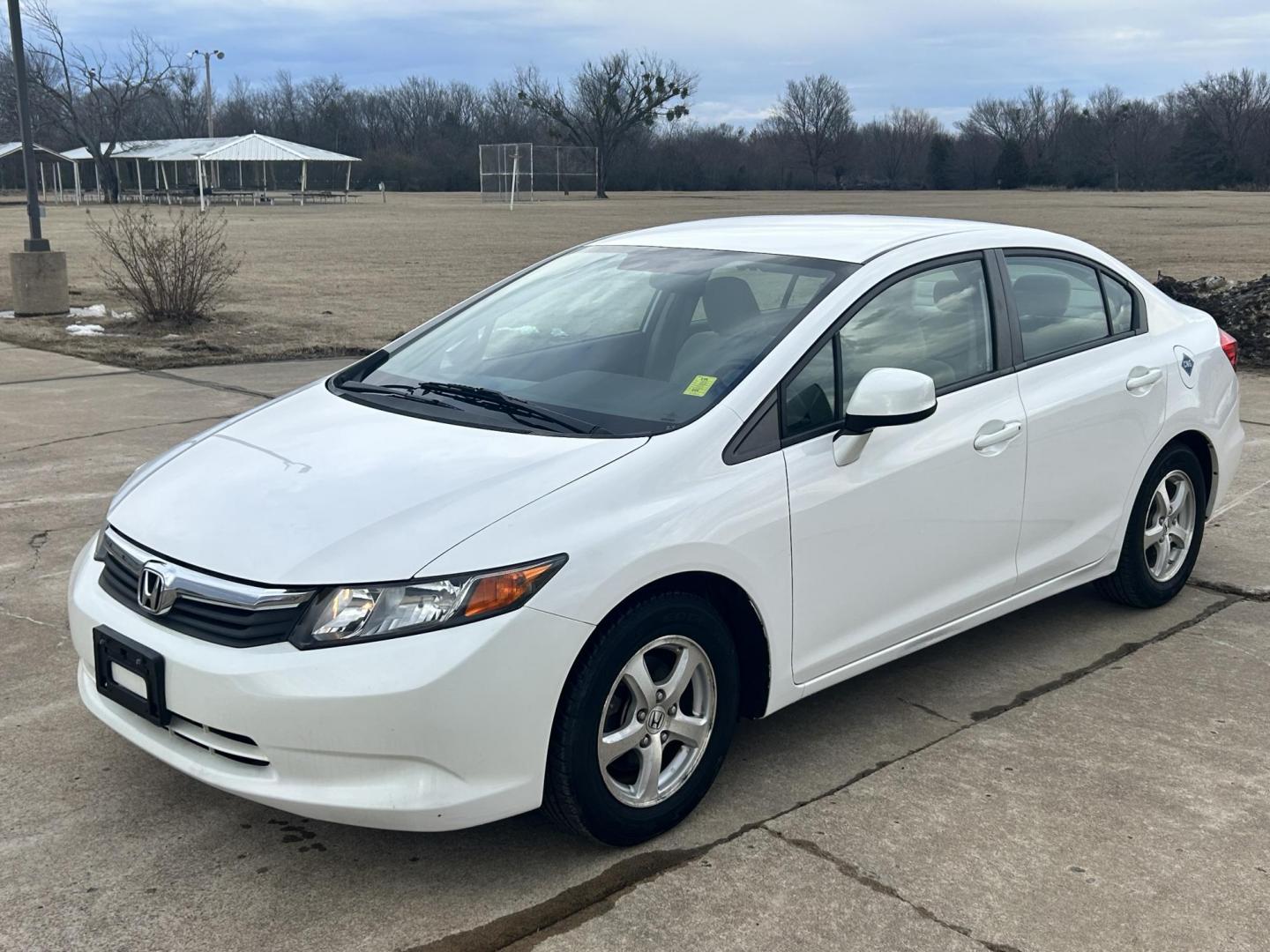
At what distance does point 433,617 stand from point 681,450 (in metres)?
0.85

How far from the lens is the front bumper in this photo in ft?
9.27

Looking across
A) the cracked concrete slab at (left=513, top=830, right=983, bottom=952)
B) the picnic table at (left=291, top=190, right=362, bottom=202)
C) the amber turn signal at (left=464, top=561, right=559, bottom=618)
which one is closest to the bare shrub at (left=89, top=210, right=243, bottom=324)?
the amber turn signal at (left=464, top=561, right=559, bottom=618)

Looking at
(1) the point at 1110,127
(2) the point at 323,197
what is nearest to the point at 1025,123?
(1) the point at 1110,127

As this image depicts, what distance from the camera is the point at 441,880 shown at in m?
3.16

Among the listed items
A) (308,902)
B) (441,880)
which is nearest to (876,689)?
(441,880)

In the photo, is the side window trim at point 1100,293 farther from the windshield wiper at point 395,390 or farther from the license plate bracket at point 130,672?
the license plate bracket at point 130,672

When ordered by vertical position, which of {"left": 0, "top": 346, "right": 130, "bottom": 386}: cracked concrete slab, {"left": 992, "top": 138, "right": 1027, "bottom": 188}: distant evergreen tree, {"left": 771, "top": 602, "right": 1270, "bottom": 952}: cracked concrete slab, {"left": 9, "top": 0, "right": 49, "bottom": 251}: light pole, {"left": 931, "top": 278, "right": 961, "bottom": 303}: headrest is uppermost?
{"left": 992, "top": 138, "right": 1027, "bottom": 188}: distant evergreen tree

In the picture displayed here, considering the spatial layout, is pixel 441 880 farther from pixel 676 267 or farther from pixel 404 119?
pixel 404 119

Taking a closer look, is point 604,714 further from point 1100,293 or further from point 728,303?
point 1100,293

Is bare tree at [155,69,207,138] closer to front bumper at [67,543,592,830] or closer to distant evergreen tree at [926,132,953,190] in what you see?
distant evergreen tree at [926,132,953,190]

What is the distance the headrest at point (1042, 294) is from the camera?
453 cm

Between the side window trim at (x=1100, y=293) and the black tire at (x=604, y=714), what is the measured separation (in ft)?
5.62

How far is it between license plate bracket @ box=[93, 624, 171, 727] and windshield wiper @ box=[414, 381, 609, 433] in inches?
47.3

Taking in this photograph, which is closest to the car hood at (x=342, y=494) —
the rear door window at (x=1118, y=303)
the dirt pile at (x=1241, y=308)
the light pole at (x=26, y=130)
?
the rear door window at (x=1118, y=303)
